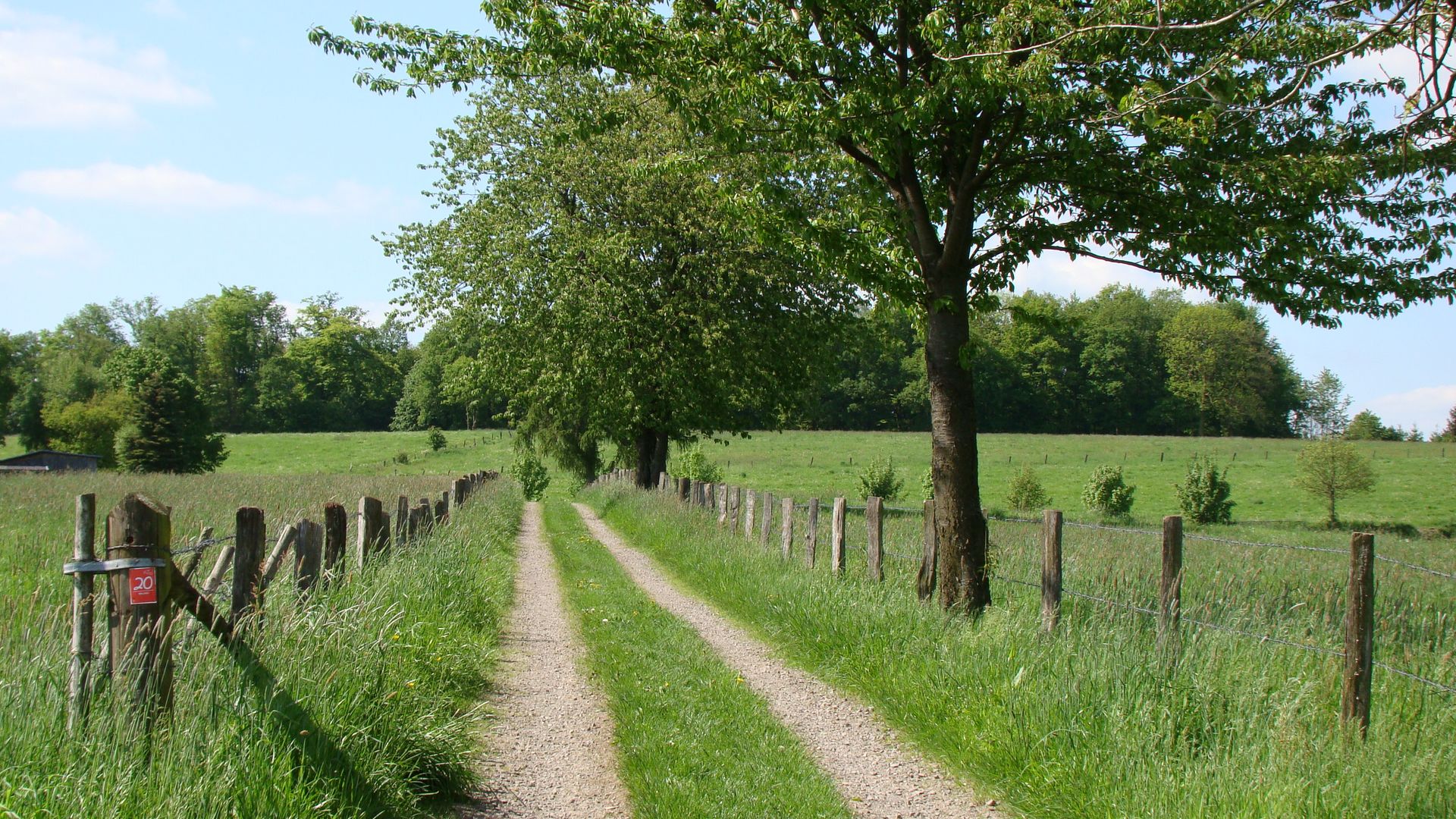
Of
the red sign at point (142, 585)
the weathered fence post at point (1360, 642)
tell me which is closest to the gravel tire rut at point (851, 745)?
the weathered fence post at point (1360, 642)

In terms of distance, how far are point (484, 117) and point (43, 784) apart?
2500 cm

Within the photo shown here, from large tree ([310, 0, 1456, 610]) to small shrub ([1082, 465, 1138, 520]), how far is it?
2747cm

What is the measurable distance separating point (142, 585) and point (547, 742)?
2.96 metres

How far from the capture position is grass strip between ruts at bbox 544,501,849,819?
16.6 ft

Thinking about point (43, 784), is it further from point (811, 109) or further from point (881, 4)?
point (881, 4)

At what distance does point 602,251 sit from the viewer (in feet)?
75.8

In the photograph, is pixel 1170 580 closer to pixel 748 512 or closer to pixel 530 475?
pixel 748 512

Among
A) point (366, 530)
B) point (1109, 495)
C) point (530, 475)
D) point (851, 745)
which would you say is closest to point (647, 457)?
point (530, 475)

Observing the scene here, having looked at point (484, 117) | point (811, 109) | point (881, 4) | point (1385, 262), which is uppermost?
point (484, 117)

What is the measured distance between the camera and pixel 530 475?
40.8m

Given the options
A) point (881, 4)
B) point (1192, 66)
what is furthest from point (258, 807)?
point (1192, 66)

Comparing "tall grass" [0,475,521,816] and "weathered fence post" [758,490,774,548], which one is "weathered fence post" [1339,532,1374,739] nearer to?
"tall grass" [0,475,521,816]

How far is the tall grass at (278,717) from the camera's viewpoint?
3496 mm

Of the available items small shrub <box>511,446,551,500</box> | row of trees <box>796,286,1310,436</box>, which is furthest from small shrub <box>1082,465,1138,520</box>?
row of trees <box>796,286,1310,436</box>
